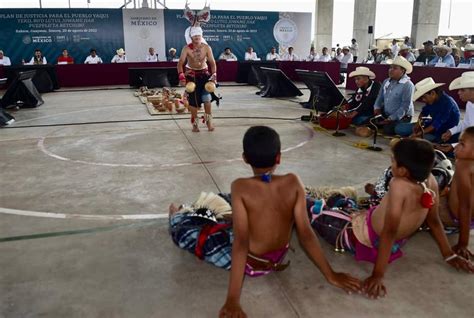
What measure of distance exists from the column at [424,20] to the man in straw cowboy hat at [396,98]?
48.3ft

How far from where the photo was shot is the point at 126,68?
1593cm

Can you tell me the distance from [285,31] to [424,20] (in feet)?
20.5

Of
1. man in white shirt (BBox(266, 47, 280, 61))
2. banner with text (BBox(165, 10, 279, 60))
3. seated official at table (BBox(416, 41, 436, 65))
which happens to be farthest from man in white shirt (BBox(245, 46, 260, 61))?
seated official at table (BBox(416, 41, 436, 65))

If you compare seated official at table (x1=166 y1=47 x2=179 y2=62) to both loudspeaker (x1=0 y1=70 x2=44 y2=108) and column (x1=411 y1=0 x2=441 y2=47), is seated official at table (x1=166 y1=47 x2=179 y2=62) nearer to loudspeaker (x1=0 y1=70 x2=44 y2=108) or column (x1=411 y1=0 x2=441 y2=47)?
loudspeaker (x1=0 y1=70 x2=44 y2=108)

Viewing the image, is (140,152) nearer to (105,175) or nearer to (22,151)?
(105,175)

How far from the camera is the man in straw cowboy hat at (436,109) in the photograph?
4.89m

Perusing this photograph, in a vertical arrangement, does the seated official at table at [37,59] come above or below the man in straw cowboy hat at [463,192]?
above

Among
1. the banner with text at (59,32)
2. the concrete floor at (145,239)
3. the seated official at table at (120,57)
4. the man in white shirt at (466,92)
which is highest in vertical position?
the banner with text at (59,32)

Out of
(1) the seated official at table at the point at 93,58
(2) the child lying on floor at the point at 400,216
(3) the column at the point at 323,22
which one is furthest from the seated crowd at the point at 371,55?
(2) the child lying on floor at the point at 400,216

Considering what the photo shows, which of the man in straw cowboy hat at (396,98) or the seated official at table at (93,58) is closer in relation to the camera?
the man in straw cowboy hat at (396,98)

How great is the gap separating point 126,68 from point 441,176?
14.4m

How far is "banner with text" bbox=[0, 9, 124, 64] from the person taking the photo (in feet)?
56.0

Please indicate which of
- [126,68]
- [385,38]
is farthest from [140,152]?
[385,38]

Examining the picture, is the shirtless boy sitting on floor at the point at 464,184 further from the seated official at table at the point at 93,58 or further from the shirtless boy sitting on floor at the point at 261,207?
the seated official at table at the point at 93,58
